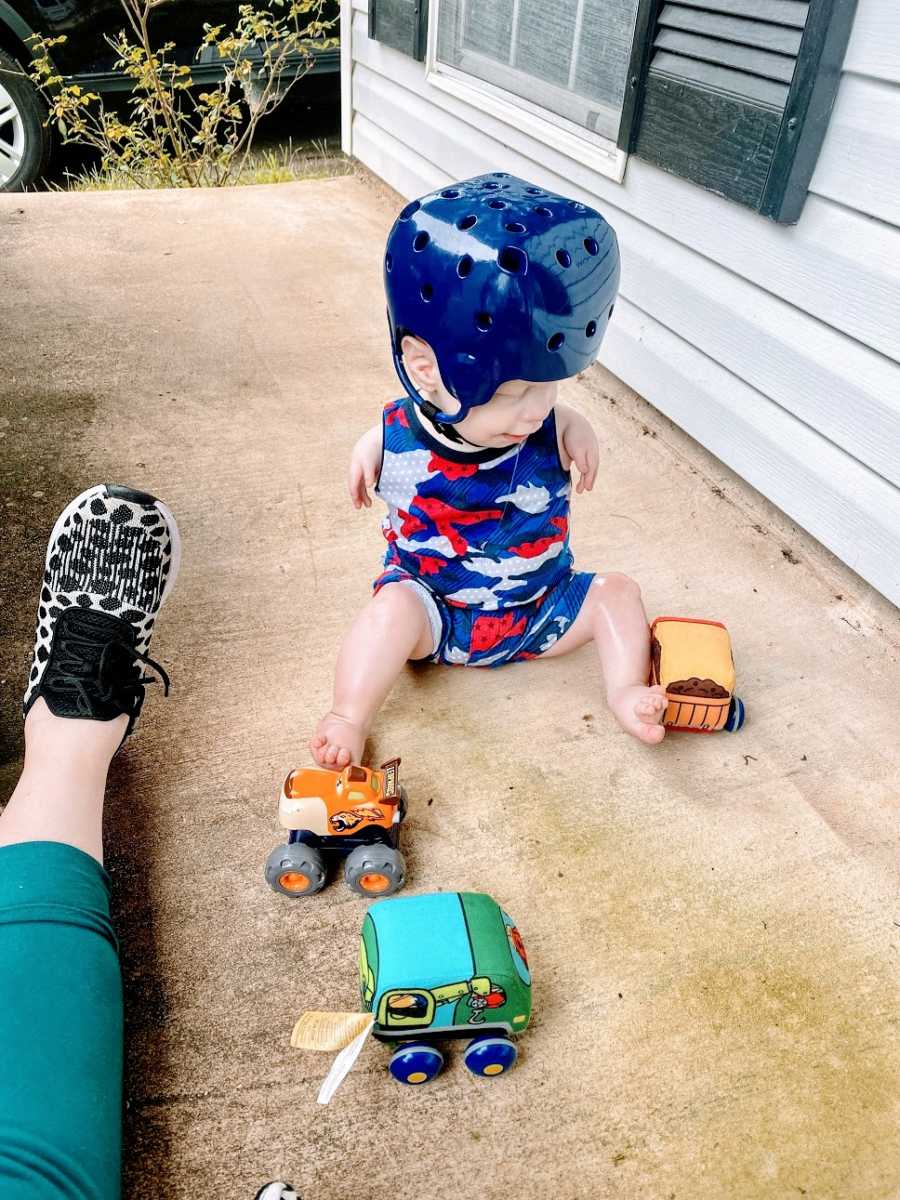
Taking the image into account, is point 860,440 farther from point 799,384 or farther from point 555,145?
point 555,145

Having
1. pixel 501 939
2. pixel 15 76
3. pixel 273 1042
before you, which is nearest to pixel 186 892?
pixel 273 1042

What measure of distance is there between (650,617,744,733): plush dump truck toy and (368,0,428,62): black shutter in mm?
3202

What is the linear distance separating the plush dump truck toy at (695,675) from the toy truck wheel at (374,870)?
1.99 ft

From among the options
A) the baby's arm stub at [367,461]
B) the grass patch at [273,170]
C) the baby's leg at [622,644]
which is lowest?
the grass patch at [273,170]

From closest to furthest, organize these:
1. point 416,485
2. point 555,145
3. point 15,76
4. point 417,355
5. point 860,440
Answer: point 417,355 → point 416,485 → point 860,440 → point 555,145 → point 15,76

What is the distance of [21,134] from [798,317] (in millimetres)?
4384

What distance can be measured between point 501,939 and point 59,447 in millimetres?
1953

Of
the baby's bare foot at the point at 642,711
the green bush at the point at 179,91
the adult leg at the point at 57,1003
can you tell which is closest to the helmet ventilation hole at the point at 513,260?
the baby's bare foot at the point at 642,711

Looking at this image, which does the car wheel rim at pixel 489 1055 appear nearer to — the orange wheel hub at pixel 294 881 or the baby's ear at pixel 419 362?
the orange wheel hub at pixel 294 881

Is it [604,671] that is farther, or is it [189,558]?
[189,558]

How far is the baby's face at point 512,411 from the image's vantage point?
1489 mm

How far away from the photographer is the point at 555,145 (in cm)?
310

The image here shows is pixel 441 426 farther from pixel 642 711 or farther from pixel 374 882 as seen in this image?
pixel 374 882

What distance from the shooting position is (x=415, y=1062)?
4.08ft
